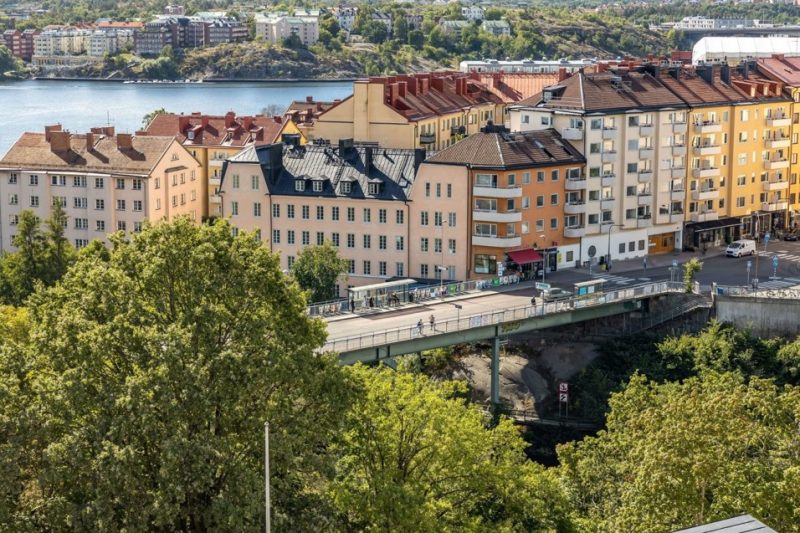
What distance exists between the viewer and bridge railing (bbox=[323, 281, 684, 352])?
1901 inches

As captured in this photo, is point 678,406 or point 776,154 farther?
point 776,154

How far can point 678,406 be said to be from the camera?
34094 mm

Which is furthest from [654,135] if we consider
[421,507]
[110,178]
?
[421,507]

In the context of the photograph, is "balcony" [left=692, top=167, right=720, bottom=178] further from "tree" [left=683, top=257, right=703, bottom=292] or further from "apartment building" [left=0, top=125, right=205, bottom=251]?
"apartment building" [left=0, top=125, right=205, bottom=251]

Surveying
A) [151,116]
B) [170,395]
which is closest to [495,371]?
[170,395]

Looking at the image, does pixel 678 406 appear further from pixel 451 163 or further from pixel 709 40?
pixel 709 40

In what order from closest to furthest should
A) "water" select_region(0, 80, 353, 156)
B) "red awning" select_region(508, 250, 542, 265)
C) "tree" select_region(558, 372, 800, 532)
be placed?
1. "tree" select_region(558, 372, 800, 532)
2. "red awning" select_region(508, 250, 542, 265)
3. "water" select_region(0, 80, 353, 156)

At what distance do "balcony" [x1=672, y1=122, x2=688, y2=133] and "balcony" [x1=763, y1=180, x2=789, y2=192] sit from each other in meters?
6.94

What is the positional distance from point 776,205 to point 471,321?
91.5ft

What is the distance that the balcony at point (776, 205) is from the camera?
242 feet

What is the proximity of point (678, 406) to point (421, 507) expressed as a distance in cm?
670

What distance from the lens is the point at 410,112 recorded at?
245 ft

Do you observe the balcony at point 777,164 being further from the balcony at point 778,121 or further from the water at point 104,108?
the water at point 104,108

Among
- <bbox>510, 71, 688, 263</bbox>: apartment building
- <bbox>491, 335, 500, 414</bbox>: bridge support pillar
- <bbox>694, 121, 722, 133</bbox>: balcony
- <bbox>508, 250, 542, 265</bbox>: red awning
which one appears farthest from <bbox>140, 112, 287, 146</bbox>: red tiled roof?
<bbox>491, 335, 500, 414</bbox>: bridge support pillar
